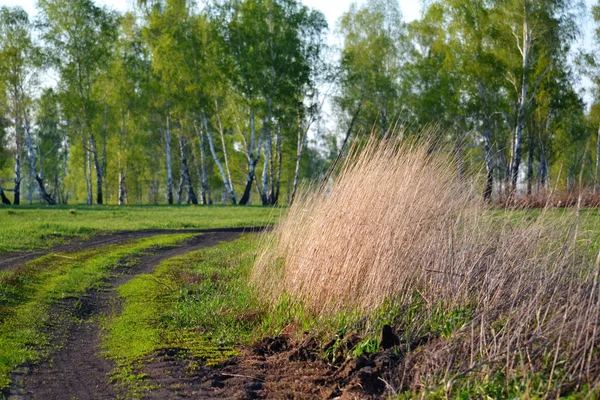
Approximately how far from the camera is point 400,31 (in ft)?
150

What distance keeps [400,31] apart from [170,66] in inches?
669

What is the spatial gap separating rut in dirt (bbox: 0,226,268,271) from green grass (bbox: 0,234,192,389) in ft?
1.11

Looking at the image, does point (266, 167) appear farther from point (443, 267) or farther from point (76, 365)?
point (76, 365)

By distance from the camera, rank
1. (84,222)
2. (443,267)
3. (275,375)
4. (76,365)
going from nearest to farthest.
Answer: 1. (275,375)
2. (76,365)
3. (443,267)
4. (84,222)

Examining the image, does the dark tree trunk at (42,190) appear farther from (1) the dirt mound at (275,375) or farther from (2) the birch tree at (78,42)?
(1) the dirt mound at (275,375)

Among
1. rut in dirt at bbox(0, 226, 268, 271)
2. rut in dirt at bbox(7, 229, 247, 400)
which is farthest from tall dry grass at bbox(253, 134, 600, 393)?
rut in dirt at bbox(0, 226, 268, 271)

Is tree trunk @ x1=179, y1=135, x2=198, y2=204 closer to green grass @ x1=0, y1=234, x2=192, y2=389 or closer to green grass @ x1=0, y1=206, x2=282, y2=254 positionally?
green grass @ x1=0, y1=206, x2=282, y2=254

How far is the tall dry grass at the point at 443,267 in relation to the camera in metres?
5.02

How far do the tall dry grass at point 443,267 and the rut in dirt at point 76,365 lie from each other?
213 centimetres

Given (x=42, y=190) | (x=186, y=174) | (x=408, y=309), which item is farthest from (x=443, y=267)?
(x=186, y=174)

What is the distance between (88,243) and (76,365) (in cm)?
917

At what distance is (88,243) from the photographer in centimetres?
1500

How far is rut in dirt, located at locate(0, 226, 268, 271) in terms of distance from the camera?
464 inches

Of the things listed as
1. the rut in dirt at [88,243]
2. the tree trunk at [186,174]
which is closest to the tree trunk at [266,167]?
the tree trunk at [186,174]
